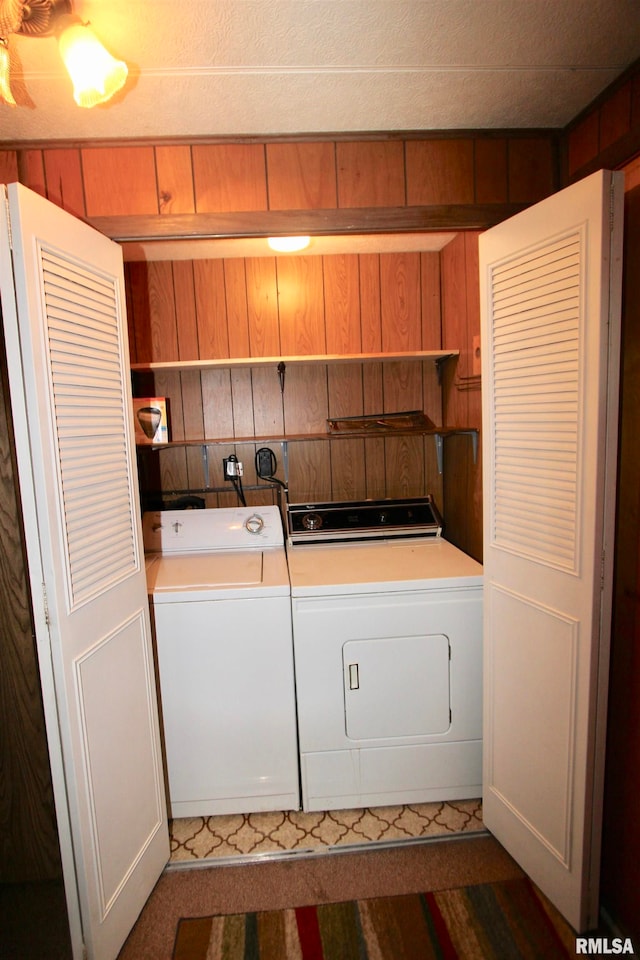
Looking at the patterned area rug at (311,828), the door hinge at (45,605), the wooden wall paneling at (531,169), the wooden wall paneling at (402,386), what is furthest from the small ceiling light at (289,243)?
the patterned area rug at (311,828)

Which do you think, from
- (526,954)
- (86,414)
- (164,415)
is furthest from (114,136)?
(526,954)

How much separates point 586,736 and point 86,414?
157 centimetres

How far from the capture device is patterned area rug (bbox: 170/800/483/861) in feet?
5.54

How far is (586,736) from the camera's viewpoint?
125 cm

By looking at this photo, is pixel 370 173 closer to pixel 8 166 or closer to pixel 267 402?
pixel 8 166

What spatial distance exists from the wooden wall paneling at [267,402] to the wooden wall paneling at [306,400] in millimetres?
32

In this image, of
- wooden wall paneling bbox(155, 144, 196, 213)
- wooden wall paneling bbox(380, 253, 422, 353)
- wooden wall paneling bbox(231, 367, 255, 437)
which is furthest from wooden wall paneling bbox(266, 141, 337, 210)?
wooden wall paneling bbox(231, 367, 255, 437)

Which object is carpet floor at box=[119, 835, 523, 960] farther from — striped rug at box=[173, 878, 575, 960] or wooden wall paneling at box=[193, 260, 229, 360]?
wooden wall paneling at box=[193, 260, 229, 360]

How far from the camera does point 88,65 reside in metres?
0.98

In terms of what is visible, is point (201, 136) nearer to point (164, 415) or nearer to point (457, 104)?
point (457, 104)

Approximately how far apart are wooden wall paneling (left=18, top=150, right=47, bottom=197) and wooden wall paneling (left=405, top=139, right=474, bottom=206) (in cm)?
115

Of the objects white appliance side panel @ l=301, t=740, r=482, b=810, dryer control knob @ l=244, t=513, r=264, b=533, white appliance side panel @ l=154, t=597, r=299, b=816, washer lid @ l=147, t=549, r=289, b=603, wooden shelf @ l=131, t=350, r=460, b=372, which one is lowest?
white appliance side panel @ l=301, t=740, r=482, b=810

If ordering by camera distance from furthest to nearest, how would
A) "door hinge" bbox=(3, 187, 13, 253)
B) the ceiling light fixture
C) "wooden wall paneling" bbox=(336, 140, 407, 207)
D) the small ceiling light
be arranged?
the small ceiling light, "wooden wall paneling" bbox=(336, 140, 407, 207), "door hinge" bbox=(3, 187, 13, 253), the ceiling light fixture

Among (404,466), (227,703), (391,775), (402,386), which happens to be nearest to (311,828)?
(391,775)
